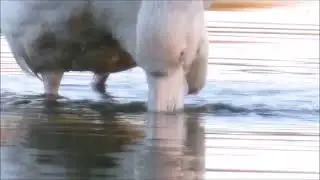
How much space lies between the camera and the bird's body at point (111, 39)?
3467mm

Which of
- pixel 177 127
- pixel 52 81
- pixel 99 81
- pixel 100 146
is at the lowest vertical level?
pixel 99 81

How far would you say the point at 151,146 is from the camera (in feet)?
9.87

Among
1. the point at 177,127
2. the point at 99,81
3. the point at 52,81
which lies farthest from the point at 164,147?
the point at 99,81

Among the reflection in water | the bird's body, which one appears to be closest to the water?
the reflection in water

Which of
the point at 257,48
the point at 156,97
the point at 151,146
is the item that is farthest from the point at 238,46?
the point at 151,146

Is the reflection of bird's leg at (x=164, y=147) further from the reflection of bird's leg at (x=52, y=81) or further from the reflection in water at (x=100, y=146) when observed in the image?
the reflection of bird's leg at (x=52, y=81)

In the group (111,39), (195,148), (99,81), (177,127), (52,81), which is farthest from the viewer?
(99,81)

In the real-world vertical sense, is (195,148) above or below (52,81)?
above

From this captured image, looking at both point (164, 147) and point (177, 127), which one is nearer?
point (164, 147)

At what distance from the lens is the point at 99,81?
4.58 m

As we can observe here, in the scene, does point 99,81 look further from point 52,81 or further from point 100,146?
point 100,146

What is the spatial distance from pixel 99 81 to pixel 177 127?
47.1 inches

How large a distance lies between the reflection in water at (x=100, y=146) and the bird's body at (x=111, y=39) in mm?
193

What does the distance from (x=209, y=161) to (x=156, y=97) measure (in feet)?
2.89
